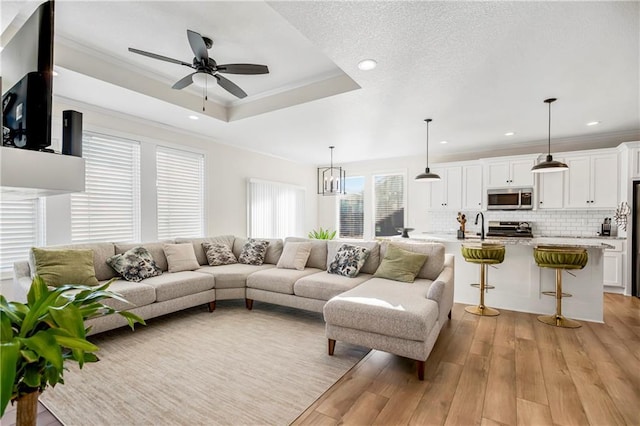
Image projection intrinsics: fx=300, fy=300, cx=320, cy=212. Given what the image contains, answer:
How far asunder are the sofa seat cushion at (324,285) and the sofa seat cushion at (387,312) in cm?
51

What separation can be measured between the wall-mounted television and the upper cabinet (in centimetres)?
623

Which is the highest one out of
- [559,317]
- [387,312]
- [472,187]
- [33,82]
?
[472,187]

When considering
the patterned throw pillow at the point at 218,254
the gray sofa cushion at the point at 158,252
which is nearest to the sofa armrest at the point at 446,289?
the patterned throw pillow at the point at 218,254

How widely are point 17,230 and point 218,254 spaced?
2.20 meters

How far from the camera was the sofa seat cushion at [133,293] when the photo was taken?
2.95 meters

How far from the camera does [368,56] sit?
8.39 ft

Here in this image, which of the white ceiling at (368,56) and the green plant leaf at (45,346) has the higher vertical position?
the white ceiling at (368,56)

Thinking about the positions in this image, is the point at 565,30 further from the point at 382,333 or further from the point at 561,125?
the point at 561,125

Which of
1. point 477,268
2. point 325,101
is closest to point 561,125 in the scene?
point 477,268

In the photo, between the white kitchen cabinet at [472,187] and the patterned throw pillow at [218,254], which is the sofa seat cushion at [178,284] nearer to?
the patterned throw pillow at [218,254]

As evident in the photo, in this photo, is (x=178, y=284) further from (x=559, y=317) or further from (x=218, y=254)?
(x=559, y=317)

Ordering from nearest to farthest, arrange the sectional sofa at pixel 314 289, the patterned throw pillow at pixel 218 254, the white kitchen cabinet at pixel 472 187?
the sectional sofa at pixel 314 289, the patterned throw pillow at pixel 218 254, the white kitchen cabinet at pixel 472 187

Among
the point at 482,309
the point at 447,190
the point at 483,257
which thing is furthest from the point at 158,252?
the point at 447,190

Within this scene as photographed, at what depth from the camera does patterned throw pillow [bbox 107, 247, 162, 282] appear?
3.43 meters
